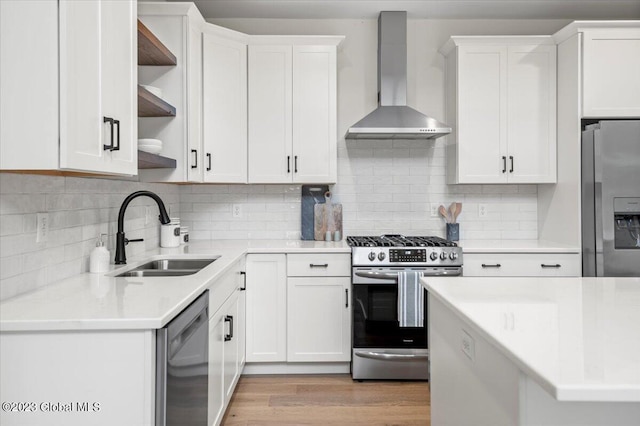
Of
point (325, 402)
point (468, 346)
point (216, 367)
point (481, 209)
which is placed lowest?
point (325, 402)

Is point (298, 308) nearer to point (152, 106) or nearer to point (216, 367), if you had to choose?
point (216, 367)

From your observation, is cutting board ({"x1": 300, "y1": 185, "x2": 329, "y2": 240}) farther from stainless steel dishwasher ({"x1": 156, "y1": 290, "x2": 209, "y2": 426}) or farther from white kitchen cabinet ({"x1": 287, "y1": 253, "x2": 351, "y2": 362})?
stainless steel dishwasher ({"x1": 156, "y1": 290, "x2": 209, "y2": 426})

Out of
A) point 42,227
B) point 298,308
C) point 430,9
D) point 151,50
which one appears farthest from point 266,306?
point 430,9

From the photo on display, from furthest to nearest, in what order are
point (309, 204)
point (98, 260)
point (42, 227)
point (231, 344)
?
point (309, 204)
point (231, 344)
point (98, 260)
point (42, 227)

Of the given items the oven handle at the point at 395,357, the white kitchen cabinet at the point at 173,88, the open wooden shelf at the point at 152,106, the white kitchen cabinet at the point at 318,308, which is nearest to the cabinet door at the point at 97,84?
the open wooden shelf at the point at 152,106

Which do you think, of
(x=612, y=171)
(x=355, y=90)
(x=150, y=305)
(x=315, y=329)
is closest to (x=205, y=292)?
(x=150, y=305)

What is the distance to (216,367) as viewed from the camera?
7.72ft

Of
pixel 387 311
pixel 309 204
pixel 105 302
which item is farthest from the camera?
pixel 309 204

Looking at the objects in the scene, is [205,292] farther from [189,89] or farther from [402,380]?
[402,380]

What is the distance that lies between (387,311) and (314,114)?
61.1 inches

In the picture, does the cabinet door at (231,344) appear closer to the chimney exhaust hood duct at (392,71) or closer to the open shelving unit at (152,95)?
the open shelving unit at (152,95)

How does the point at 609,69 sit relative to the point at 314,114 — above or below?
above

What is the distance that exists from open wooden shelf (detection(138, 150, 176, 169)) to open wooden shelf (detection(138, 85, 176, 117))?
269mm

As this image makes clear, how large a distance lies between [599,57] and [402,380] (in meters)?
2.66
